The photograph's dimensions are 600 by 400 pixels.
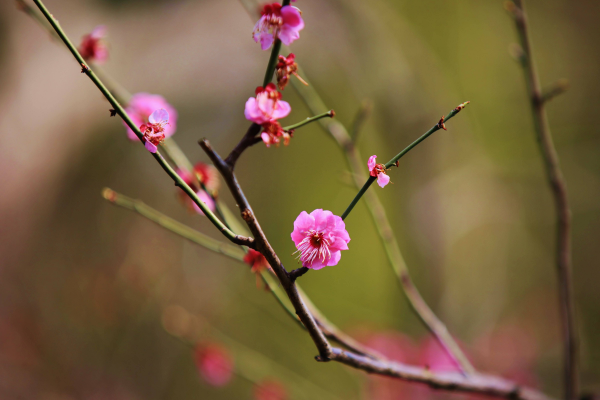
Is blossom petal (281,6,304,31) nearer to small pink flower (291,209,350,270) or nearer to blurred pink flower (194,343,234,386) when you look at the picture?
small pink flower (291,209,350,270)

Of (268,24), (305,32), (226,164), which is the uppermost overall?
(305,32)

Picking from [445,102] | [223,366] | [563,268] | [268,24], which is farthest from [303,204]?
[268,24]

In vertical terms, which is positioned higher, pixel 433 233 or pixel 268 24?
pixel 433 233

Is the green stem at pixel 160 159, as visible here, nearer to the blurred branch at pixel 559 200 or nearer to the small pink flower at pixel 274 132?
the small pink flower at pixel 274 132

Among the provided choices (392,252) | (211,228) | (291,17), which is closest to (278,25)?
(291,17)

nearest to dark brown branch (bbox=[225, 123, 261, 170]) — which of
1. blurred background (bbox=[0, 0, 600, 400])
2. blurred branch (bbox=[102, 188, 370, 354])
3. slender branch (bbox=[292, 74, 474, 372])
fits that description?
blurred branch (bbox=[102, 188, 370, 354])

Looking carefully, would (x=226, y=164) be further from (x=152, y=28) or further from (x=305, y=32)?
(x=152, y=28)

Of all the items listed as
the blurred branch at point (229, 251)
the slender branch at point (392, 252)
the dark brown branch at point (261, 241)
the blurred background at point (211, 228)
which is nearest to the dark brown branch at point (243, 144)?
the dark brown branch at point (261, 241)
